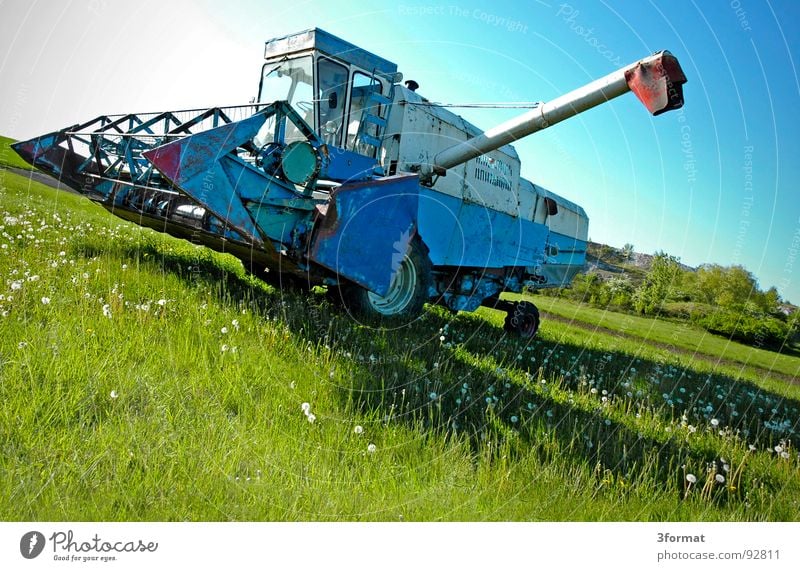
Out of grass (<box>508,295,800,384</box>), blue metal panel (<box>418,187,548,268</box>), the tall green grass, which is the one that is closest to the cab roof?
blue metal panel (<box>418,187,548,268</box>)

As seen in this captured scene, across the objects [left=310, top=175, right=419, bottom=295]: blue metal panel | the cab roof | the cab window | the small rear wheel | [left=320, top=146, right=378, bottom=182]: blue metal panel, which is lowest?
the small rear wheel

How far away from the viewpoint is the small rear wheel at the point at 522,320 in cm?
802

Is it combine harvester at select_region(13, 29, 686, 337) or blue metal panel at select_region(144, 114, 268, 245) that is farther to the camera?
combine harvester at select_region(13, 29, 686, 337)

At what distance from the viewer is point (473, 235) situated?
6961 mm

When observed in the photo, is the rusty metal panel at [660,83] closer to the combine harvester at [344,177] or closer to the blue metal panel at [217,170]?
the combine harvester at [344,177]

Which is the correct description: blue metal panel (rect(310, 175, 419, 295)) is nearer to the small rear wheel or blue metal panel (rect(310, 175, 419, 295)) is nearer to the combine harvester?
the combine harvester

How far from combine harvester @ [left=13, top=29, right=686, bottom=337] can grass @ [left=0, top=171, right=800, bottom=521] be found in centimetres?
58

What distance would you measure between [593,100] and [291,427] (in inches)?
149

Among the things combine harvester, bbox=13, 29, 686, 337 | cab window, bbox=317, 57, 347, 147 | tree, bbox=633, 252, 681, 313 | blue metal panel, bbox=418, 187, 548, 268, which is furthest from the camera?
blue metal panel, bbox=418, 187, 548, 268

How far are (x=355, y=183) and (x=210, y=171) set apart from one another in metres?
1.15

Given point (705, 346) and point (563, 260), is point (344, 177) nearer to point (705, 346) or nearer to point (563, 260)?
point (563, 260)

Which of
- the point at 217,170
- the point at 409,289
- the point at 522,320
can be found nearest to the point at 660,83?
the point at 409,289

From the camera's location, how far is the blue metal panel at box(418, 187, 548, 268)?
604 centimetres
